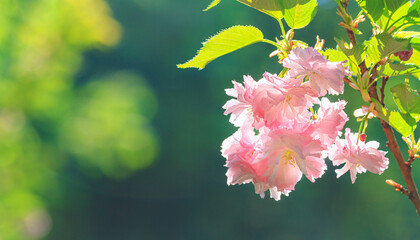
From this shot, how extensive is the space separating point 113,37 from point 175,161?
9.96 feet

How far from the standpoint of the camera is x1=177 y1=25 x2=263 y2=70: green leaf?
1.31 feet

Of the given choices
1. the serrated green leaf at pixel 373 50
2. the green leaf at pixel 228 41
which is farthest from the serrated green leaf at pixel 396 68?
the green leaf at pixel 228 41

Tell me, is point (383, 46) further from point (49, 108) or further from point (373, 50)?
point (49, 108)

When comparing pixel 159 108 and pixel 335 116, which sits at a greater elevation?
pixel 159 108

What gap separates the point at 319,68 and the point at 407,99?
86 mm

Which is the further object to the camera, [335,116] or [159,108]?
[159,108]

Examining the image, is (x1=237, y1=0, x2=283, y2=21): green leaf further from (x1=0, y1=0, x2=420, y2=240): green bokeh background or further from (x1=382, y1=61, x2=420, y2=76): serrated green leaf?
(x1=0, y1=0, x2=420, y2=240): green bokeh background

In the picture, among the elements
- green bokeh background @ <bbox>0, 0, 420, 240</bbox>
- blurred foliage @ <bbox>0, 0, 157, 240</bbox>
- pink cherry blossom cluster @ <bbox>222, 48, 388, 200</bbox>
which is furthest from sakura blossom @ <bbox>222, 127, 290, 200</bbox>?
green bokeh background @ <bbox>0, 0, 420, 240</bbox>

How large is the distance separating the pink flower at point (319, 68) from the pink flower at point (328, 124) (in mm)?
32

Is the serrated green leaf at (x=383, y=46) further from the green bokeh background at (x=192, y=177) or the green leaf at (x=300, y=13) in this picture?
the green bokeh background at (x=192, y=177)

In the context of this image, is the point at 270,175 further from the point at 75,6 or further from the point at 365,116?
the point at 75,6

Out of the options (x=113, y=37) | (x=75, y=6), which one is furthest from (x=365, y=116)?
(x=113, y=37)

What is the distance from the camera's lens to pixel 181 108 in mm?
6895

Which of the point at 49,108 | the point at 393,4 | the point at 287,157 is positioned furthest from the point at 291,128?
the point at 49,108
